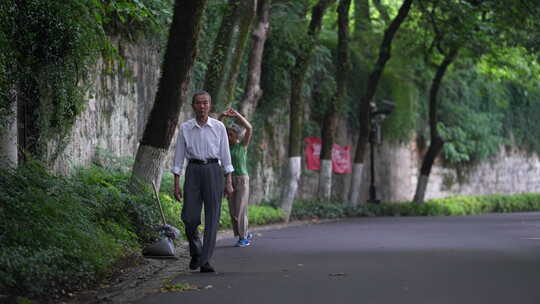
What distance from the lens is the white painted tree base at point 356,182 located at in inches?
1084

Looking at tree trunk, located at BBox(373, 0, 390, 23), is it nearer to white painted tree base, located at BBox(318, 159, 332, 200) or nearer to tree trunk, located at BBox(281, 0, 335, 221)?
white painted tree base, located at BBox(318, 159, 332, 200)

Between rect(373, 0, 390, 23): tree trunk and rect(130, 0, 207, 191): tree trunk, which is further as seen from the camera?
rect(373, 0, 390, 23): tree trunk

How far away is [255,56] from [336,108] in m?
6.52

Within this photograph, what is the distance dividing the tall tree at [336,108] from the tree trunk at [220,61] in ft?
28.0

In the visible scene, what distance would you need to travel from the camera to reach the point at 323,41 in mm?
28688

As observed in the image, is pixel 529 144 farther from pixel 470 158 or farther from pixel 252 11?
pixel 252 11

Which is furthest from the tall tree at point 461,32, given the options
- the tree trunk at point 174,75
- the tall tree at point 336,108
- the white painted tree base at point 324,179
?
the tree trunk at point 174,75

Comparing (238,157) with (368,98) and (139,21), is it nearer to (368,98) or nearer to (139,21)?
(139,21)

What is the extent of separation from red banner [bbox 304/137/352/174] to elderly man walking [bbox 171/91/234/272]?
16.8 meters

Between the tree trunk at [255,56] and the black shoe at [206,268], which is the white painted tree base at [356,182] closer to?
the tree trunk at [255,56]

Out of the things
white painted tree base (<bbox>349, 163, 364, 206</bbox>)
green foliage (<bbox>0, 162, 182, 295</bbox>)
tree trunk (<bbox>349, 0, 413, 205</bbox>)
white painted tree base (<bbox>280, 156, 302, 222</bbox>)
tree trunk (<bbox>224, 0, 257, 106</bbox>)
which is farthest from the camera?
white painted tree base (<bbox>349, 163, 364, 206</bbox>)

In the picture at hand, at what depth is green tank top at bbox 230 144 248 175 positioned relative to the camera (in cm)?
1334

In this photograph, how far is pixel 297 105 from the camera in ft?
77.6

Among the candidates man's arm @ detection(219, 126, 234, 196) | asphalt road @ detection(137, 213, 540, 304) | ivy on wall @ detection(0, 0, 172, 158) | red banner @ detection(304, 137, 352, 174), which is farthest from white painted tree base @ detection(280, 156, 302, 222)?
man's arm @ detection(219, 126, 234, 196)
